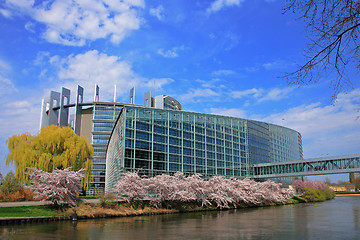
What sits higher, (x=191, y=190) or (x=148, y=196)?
(x=191, y=190)

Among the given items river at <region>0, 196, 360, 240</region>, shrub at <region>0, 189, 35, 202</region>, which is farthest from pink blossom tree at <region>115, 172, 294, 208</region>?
river at <region>0, 196, 360, 240</region>

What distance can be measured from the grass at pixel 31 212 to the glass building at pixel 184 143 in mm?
15658

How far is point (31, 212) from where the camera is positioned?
99.8 feet

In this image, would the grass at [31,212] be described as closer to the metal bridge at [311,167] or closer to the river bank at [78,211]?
the river bank at [78,211]

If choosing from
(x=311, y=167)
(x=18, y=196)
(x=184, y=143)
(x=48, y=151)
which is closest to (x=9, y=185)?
(x=18, y=196)

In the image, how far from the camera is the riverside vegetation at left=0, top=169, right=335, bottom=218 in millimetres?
32844

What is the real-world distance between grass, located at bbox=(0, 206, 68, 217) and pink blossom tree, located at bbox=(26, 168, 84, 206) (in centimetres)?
114

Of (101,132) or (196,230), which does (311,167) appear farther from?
(101,132)

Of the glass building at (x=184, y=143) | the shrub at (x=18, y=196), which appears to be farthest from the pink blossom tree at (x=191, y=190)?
Result: the shrub at (x=18, y=196)

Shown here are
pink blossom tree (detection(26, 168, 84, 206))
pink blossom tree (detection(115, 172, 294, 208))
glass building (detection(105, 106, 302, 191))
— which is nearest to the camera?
pink blossom tree (detection(26, 168, 84, 206))

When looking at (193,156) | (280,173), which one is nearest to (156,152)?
(193,156)

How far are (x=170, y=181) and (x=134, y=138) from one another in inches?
445

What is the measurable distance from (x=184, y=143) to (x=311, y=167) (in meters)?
36.6

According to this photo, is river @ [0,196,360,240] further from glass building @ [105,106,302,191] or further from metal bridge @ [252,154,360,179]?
metal bridge @ [252,154,360,179]
